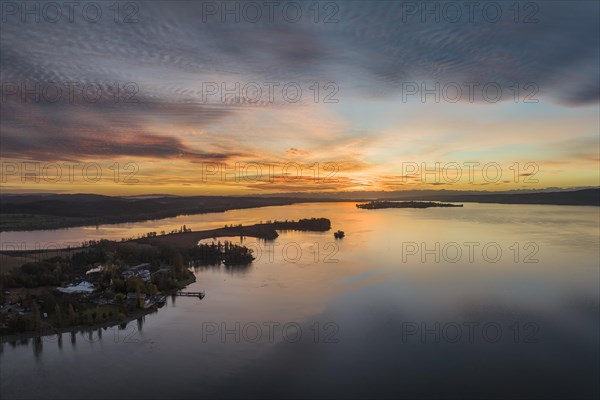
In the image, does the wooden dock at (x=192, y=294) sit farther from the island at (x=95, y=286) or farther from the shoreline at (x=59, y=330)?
the shoreline at (x=59, y=330)

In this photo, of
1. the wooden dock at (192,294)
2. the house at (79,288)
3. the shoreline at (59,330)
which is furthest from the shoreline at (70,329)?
the house at (79,288)

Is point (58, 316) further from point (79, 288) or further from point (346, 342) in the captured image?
point (346, 342)

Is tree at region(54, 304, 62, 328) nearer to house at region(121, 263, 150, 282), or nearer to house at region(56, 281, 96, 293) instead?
house at region(56, 281, 96, 293)

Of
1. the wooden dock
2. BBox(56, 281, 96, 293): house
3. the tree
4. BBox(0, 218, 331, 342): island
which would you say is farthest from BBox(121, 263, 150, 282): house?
the tree

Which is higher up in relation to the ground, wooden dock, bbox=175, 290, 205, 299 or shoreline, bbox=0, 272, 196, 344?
wooden dock, bbox=175, 290, 205, 299

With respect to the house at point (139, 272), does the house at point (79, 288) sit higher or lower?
lower
